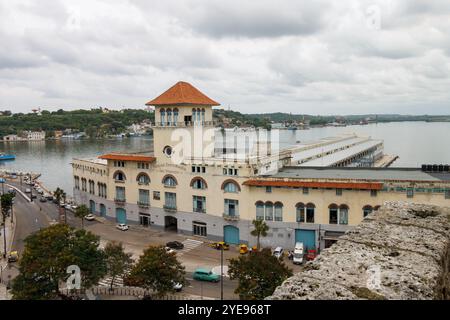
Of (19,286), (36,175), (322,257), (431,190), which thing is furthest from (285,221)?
(36,175)

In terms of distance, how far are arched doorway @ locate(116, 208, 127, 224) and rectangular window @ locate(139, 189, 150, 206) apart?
3.59 metres

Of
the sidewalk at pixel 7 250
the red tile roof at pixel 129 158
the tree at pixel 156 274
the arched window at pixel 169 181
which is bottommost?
the sidewalk at pixel 7 250

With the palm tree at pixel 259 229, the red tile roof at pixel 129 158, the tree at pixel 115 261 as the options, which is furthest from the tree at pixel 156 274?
the red tile roof at pixel 129 158

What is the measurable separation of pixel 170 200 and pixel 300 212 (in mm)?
15625

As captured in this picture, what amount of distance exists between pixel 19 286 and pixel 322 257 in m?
26.0

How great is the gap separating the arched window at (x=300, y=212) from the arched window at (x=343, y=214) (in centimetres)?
349

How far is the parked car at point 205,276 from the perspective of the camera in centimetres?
3506

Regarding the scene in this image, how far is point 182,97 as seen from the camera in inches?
1965

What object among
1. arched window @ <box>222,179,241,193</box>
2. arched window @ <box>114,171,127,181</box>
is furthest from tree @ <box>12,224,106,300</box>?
arched window @ <box>114,171,127,181</box>

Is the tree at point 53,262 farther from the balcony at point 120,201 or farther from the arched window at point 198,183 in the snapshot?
the balcony at point 120,201

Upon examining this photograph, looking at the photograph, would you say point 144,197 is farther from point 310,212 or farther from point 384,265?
point 384,265

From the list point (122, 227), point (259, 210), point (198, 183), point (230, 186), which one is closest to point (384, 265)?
point (259, 210)

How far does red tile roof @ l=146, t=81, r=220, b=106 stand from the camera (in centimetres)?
4966

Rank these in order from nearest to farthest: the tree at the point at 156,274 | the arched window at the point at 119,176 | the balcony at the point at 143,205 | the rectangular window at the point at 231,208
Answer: the tree at the point at 156,274 → the rectangular window at the point at 231,208 → the balcony at the point at 143,205 → the arched window at the point at 119,176
